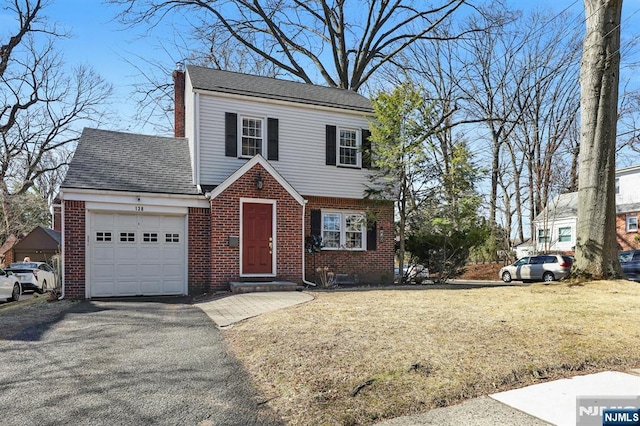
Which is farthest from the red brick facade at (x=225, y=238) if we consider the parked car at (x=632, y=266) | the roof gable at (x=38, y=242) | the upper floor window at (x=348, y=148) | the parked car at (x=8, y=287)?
the roof gable at (x=38, y=242)

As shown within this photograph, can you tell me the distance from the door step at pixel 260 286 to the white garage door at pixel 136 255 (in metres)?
1.78

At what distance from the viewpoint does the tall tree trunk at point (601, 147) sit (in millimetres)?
11852

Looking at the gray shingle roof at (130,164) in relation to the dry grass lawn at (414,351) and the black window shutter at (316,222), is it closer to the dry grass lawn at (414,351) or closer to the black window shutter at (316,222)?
the black window shutter at (316,222)

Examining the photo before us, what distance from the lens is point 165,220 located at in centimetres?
1316

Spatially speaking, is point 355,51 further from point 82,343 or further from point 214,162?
point 82,343

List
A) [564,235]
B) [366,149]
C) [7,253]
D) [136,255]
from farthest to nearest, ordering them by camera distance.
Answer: [7,253]
[564,235]
[366,149]
[136,255]

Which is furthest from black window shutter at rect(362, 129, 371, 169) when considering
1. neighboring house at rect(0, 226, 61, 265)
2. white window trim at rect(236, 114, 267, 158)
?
neighboring house at rect(0, 226, 61, 265)

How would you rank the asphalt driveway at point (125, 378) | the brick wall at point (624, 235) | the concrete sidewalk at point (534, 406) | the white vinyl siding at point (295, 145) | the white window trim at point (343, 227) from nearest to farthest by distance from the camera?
1. the concrete sidewalk at point (534, 406)
2. the asphalt driveway at point (125, 378)
3. the white vinyl siding at point (295, 145)
4. the white window trim at point (343, 227)
5. the brick wall at point (624, 235)

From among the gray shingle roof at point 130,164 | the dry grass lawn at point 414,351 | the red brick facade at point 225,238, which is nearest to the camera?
the dry grass lawn at point 414,351

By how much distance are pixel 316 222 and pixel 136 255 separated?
5570mm

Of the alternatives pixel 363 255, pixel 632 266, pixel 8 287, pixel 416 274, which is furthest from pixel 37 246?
pixel 632 266

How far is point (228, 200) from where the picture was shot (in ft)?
43.2

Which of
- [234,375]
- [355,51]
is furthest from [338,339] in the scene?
[355,51]

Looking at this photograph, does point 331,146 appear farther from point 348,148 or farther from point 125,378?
point 125,378
